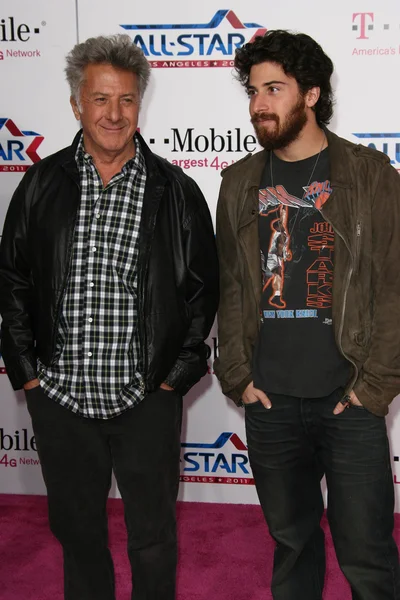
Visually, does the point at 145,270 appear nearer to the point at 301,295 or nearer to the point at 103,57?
the point at 301,295

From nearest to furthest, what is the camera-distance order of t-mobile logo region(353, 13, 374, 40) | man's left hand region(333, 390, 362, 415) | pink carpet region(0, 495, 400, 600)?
man's left hand region(333, 390, 362, 415) → pink carpet region(0, 495, 400, 600) → t-mobile logo region(353, 13, 374, 40)

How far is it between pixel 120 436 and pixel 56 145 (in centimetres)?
204

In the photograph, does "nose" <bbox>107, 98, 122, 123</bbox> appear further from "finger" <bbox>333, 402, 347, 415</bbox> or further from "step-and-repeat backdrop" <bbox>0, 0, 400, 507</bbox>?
"step-and-repeat backdrop" <bbox>0, 0, 400, 507</bbox>

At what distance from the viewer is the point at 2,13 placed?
391 cm

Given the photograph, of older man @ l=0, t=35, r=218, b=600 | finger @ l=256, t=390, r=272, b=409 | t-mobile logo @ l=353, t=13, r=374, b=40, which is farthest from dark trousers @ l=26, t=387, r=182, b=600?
t-mobile logo @ l=353, t=13, r=374, b=40

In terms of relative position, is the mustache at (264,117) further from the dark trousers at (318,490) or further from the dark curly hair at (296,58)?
the dark trousers at (318,490)

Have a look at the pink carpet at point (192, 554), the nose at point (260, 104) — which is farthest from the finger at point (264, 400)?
the pink carpet at point (192, 554)

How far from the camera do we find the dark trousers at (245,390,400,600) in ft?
7.65

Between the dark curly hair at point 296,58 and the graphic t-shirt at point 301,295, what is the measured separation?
0.87 feet

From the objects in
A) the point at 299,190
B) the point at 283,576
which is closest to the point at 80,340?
the point at 299,190

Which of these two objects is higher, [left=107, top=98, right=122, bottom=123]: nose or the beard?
[left=107, top=98, right=122, bottom=123]: nose

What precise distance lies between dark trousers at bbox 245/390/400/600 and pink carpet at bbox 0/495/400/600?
0.65m

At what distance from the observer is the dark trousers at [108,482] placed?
7.91ft

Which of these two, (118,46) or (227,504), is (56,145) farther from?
(227,504)
